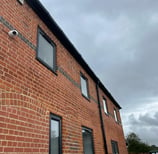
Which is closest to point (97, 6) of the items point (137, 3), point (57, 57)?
point (137, 3)

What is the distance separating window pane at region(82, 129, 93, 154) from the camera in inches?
270

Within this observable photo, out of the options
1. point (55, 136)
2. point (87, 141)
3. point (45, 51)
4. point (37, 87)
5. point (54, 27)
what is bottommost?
point (87, 141)

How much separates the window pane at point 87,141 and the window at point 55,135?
219 centimetres

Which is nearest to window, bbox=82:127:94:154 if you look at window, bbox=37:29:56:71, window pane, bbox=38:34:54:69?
window, bbox=37:29:56:71

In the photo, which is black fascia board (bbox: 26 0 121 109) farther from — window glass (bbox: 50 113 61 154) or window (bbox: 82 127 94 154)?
window (bbox: 82 127 94 154)

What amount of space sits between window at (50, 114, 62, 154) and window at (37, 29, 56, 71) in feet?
5.38

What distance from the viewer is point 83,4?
8.30m

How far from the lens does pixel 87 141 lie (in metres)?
7.15

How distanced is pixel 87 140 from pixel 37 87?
4.00 meters

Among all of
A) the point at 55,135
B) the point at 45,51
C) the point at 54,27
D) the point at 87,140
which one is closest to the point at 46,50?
the point at 45,51

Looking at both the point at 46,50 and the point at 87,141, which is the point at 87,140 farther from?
the point at 46,50

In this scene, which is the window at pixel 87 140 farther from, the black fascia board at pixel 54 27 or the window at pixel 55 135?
the black fascia board at pixel 54 27

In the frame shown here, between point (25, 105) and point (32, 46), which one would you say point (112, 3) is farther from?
point (25, 105)

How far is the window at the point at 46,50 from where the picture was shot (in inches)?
204
